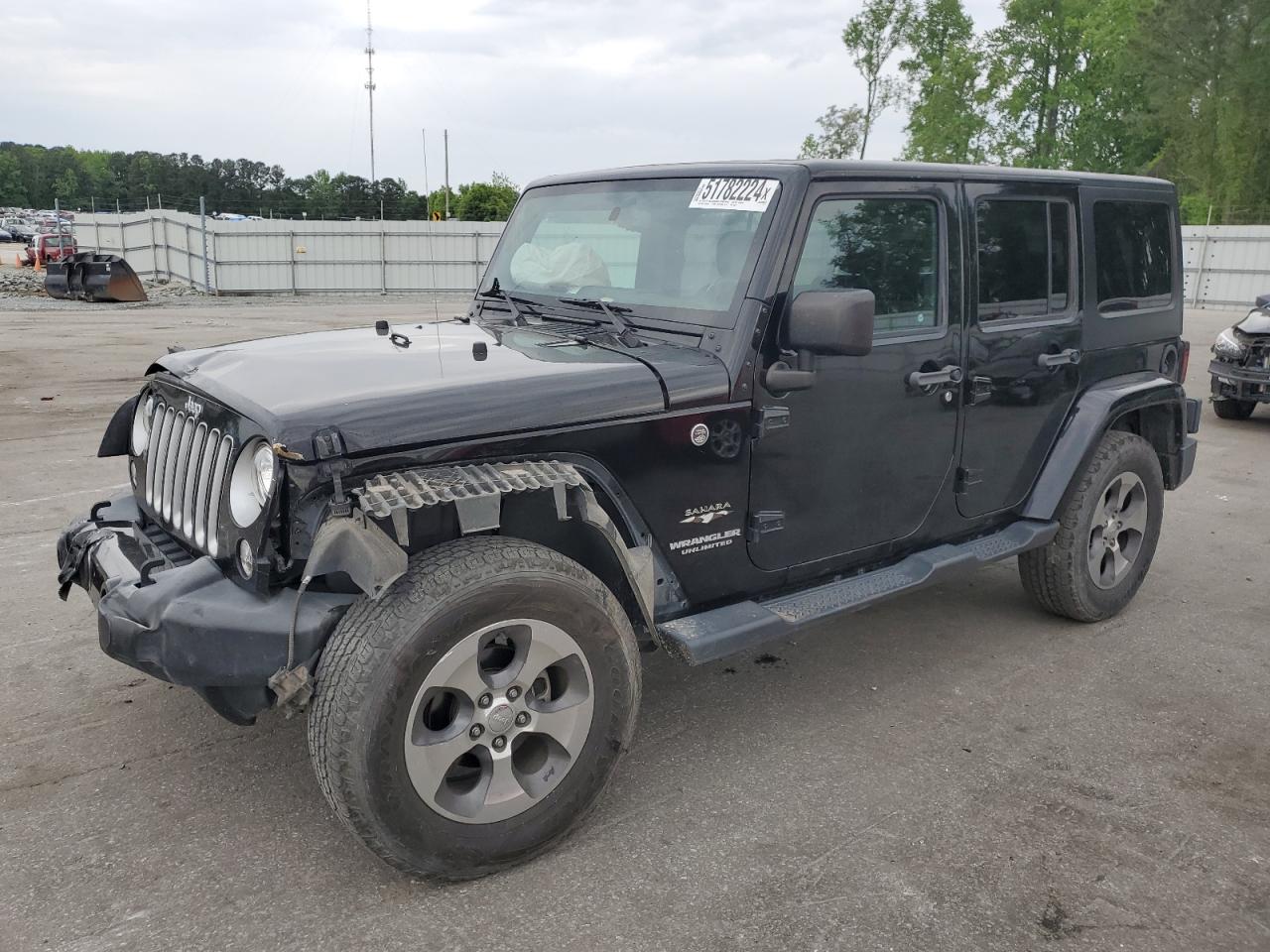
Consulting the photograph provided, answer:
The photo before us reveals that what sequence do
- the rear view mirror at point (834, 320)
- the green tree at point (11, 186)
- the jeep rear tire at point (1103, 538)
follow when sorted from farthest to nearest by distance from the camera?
1. the green tree at point (11, 186)
2. the jeep rear tire at point (1103, 538)
3. the rear view mirror at point (834, 320)

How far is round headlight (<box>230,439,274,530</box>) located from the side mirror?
62.7 inches

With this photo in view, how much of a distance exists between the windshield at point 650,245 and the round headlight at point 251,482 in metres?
1.40

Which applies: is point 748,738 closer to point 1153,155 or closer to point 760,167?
point 760,167

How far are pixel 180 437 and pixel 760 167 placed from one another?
6.84ft

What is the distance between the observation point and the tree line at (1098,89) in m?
39.3

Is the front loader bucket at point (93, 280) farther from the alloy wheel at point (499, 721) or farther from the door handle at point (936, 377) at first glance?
the alloy wheel at point (499, 721)

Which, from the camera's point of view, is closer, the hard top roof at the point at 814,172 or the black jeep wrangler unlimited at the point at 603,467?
the black jeep wrangler unlimited at the point at 603,467

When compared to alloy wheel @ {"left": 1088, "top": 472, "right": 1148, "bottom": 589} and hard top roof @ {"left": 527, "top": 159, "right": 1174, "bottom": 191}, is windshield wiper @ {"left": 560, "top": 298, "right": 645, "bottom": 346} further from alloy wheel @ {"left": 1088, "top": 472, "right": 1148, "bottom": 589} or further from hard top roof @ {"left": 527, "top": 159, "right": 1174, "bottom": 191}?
alloy wheel @ {"left": 1088, "top": 472, "right": 1148, "bottom": 589}

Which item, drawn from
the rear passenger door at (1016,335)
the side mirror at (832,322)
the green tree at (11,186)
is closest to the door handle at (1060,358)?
the rear passenger door at (1016,335)

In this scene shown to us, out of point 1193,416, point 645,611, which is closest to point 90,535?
point 645,611

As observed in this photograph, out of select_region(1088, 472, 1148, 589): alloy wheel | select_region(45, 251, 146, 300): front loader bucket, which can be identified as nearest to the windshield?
select_region(1088, 472, 1148, 589): alloy wheel

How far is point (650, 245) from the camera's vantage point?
3627 millimetres

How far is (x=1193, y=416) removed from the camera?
509 centimetres

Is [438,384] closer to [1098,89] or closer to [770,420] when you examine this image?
[770,420]
